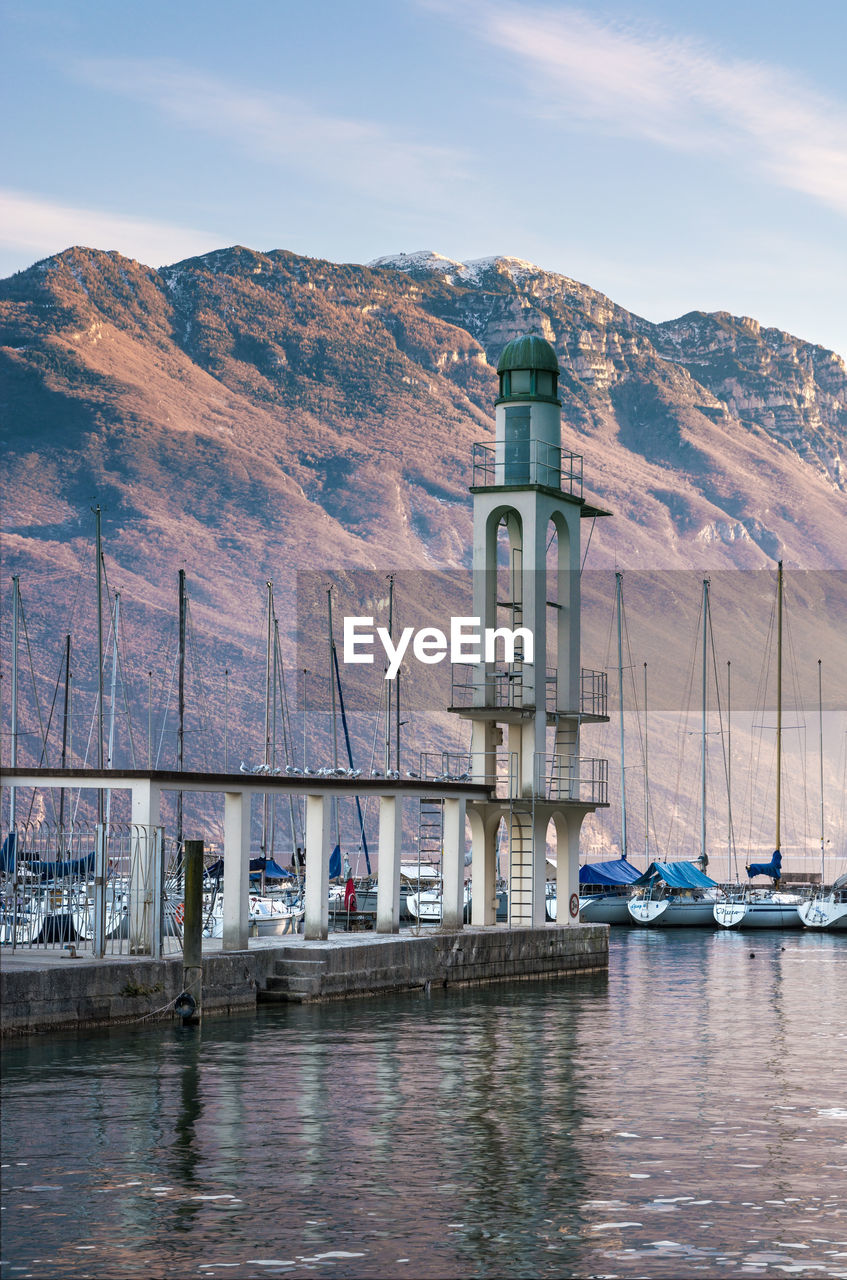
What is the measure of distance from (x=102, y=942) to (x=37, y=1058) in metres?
4.49

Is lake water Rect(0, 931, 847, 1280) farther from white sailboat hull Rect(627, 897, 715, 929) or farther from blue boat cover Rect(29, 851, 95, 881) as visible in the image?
white sailboat hull Rect(627, 897, 715, 929)

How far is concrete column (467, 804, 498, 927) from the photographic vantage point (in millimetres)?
43994

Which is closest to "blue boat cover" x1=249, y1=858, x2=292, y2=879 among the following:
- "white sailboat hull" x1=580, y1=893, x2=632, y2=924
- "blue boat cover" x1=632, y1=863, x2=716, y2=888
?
"white sailboat hull" x1=580, y1=893, x2=632, y2=924

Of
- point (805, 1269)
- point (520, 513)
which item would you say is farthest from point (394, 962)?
point (805, 1269)

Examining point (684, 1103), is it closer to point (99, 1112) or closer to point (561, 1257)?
point (99, 1112)

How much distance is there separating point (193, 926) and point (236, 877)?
3.78 m

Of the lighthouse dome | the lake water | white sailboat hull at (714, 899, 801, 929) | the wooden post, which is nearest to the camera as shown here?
the lake water

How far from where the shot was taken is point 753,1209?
53.8 ft

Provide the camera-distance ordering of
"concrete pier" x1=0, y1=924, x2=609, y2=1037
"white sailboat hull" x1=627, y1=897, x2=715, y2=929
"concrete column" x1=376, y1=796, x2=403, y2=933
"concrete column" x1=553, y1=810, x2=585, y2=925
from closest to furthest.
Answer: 1. "concrete pier" x1=0, y1=924, x2=609, y2=1037
2. "concrete column" x1=376, y1=796, x2=403, y2=933
3. "concrete column" x1=553, y1=810, x2=585, y2=925
4. "white sailboat hull" x1=627, y1=897, x2=715, y2=929

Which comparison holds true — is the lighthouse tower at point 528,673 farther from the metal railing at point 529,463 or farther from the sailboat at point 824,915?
the sailboat at point 824,915

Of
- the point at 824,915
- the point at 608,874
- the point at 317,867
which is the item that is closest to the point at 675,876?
the point at 608,874

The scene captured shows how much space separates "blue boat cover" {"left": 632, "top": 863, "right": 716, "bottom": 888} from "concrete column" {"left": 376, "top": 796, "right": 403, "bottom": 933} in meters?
51.1

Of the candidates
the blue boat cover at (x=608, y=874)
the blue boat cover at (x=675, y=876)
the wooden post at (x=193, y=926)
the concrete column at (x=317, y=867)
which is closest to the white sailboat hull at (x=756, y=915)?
the blue boat cover at (x=675, y=876)

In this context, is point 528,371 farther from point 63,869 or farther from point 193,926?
point 63,869
